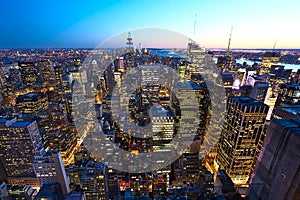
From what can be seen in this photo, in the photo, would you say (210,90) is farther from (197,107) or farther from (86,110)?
(86,110)

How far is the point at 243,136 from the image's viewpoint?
56.4 ft

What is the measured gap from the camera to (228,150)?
61.0 feet

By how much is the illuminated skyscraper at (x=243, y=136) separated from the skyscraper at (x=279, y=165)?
637 inches

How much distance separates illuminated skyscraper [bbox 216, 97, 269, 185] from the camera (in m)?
16.6

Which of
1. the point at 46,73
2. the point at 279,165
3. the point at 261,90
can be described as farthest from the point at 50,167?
the point at 46,73

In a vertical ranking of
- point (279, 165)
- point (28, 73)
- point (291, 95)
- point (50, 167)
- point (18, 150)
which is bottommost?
point (18, 150)

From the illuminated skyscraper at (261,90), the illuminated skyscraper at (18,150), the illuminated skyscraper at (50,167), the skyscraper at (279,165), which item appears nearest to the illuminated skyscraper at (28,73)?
the illuminated skyscraper at (18,150)

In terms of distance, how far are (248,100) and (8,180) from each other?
98.2ft

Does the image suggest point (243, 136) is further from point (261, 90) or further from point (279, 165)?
point (279, 165)

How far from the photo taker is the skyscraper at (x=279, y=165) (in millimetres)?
1889

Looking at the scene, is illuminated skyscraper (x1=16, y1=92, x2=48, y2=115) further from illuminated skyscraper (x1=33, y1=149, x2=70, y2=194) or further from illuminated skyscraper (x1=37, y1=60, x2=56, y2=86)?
illuminated skyscraper (x1=33, y1=149, x2=70, y2=194)

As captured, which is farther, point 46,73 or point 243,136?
point 46,73

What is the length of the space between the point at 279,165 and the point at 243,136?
17519 mm

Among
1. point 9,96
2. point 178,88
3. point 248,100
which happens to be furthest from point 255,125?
point 9,96
